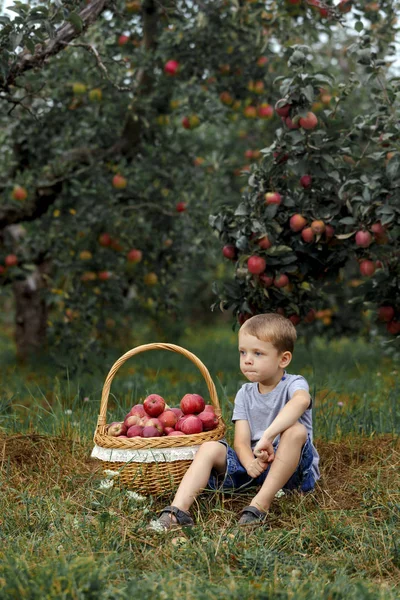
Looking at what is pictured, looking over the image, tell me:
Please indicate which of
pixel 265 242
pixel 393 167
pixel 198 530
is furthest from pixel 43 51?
pixel 198 530

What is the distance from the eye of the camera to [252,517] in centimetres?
285

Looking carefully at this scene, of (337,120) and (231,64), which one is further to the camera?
(231,64)

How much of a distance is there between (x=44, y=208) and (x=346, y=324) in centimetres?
336

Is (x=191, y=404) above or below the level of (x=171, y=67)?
below

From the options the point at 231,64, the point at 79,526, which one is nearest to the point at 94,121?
the point at 231,64

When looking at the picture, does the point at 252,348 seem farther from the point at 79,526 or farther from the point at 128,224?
the point at 128,224

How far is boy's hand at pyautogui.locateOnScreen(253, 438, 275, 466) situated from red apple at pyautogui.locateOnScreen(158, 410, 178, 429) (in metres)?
0.49

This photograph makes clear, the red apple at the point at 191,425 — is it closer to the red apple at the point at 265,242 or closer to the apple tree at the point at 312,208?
the apple tree at the point at 312,208

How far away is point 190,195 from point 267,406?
10.8 feet

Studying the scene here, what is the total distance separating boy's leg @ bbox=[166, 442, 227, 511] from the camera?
291cm

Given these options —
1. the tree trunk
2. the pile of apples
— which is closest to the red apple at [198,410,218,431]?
the pile of apples

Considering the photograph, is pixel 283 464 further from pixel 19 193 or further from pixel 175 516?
pixel 19 193

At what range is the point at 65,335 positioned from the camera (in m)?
5.93

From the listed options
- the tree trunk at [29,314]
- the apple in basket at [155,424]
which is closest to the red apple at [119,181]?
the tree trunk at [29,314]
